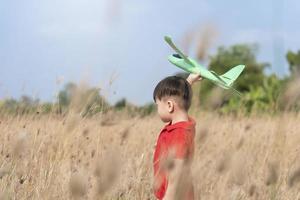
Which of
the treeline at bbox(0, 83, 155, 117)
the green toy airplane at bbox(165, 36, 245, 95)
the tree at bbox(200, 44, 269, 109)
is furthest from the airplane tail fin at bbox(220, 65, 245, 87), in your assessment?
the tree at bbox(200, 44, 269, 109)

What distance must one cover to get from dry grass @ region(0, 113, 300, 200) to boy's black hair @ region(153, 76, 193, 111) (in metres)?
0.12

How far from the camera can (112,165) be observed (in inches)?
60.4

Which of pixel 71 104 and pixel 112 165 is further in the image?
pixel 71 104

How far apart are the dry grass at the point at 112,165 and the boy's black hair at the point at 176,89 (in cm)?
12

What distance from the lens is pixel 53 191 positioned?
284cm

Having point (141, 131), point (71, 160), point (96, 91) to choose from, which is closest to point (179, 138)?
point (96, 91)

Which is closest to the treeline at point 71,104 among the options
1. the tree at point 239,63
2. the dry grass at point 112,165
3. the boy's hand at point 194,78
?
the dry grass at point 112,165

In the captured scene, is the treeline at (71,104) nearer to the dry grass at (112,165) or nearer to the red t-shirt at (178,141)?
the dry grass at (112,165)

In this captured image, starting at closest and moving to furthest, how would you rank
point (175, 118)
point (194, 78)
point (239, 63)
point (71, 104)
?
point (175, 118), point (194, 78), point (71, 104), point (239, 63)

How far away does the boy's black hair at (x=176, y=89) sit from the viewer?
250cm

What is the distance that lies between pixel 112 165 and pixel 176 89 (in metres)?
1.01

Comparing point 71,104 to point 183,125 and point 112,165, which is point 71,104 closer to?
point 183,125

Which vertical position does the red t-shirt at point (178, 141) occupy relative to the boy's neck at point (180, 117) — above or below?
below

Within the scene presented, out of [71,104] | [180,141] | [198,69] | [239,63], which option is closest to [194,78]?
[198,69]
